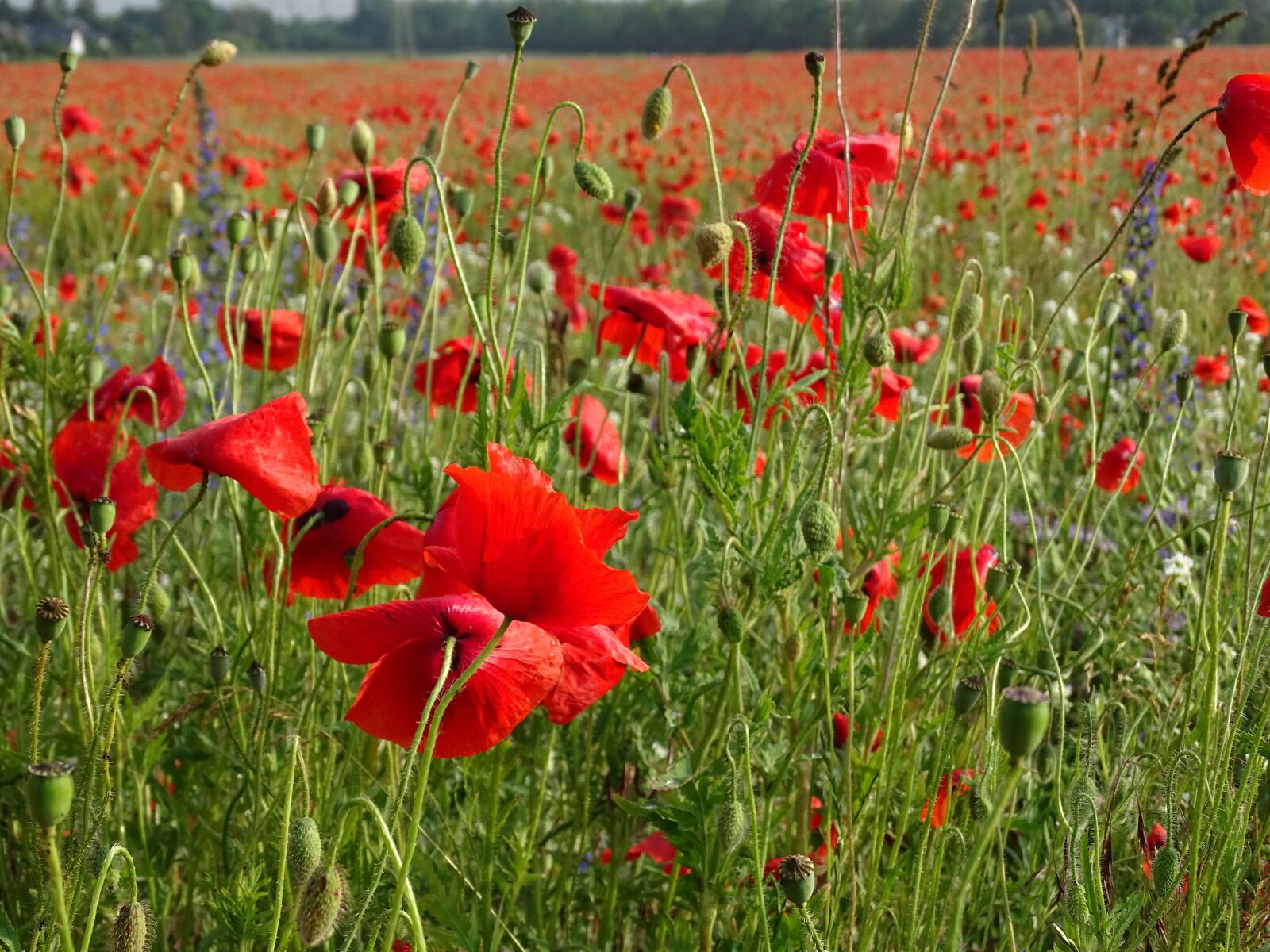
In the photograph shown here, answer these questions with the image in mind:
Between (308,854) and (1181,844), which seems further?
(1181,844)

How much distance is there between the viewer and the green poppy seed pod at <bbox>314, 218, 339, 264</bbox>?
1694 millimetres

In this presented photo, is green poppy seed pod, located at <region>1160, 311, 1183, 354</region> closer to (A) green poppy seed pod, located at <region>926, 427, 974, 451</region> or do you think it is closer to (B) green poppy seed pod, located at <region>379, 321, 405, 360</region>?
(A) green poppy seed pod, located at <region>926, 427, 974, 451</region>

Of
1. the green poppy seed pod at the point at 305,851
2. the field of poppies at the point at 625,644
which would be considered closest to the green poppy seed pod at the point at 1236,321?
the field of poppies at the point at 625,644

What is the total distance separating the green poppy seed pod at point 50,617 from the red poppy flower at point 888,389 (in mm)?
1011

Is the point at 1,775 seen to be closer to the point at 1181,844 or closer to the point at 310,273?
the point at 310,273

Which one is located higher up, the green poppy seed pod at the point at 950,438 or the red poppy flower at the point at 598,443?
the green poppy seed pod at the point at 950,438

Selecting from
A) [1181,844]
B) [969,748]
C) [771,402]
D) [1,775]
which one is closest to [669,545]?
[771,402]

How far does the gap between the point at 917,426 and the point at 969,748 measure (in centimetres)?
60

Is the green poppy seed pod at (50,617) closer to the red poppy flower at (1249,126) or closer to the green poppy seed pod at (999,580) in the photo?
the green poppy seed pod at (999,580)

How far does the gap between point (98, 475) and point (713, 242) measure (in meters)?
0.91

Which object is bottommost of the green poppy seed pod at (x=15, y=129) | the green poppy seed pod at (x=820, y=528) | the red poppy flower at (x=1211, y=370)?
the red poppy flower at (x=1211, y=370)

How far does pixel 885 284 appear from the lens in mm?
1508

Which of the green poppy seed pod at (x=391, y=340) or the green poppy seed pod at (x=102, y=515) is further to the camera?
the green poppy seed pod at (x=391, y=340)

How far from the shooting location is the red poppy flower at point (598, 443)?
5.65 feet
